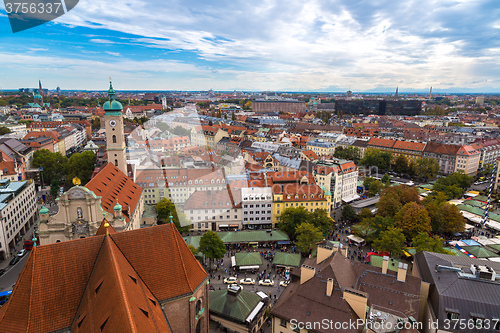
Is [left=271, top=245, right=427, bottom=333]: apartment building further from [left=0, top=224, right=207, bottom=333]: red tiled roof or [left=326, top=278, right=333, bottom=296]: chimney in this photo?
[left=0, top=224, right=207, bottom=333]: red tiled roof

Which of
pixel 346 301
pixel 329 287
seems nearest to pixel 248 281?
pixel 329 287

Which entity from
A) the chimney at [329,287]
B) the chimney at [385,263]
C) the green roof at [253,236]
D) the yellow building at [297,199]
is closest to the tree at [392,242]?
the green roof at [253,236]

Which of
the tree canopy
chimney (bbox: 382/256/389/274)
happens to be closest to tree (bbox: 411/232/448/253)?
the tree canopy

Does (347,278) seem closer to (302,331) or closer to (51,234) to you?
(302,331)

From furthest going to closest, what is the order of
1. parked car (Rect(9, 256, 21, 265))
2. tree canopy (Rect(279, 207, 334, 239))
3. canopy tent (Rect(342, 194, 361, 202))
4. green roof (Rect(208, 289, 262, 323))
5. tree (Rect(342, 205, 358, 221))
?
canopy tent (Rect(342, 194, 361, 202))
tree (Rect(342, 205, 358, 221))
tree canopy (Rect(279, 207, 334, 239))
parked car (Rect(9, 256, 21, 265))
green roof (Rect(208, 289, 262, 323))

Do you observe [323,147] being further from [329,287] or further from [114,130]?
[329,287]

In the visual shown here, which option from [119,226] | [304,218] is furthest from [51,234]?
[304,218]

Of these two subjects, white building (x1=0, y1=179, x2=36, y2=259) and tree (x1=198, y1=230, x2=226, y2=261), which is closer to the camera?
tree (x1=198, y1=230, x2=226, y2=261)
